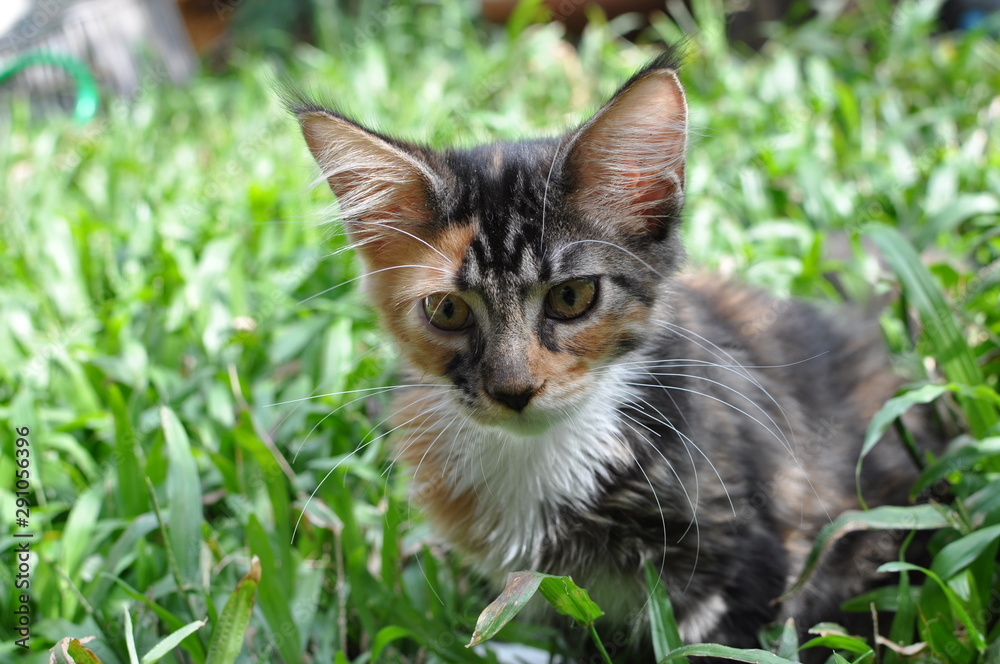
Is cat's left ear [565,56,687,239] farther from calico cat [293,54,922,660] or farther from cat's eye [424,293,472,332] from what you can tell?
cat's eye [424,293,472,332]

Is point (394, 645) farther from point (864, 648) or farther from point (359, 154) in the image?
point (359, 154)

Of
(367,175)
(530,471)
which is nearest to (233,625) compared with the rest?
(530,471)

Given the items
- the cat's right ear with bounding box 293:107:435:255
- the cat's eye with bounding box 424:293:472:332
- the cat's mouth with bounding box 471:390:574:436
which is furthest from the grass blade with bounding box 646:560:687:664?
the cat's right ear with bounding box 293:107:435:255

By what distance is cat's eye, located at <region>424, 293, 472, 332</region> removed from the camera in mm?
1997

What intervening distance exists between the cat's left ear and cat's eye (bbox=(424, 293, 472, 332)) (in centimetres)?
40

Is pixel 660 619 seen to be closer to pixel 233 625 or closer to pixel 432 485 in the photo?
pixel 432 485

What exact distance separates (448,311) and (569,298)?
0.32 m

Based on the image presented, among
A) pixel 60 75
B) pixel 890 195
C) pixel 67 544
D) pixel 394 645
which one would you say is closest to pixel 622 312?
pixel 394 645

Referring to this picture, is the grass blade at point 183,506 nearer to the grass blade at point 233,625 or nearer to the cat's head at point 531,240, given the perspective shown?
the grass blade at point 233,625

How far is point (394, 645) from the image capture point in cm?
238

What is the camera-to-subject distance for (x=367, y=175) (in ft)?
6.78

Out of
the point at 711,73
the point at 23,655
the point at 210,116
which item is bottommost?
the point at 23,655

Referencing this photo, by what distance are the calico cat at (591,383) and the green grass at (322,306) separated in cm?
24

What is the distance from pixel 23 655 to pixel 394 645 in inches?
41.0
